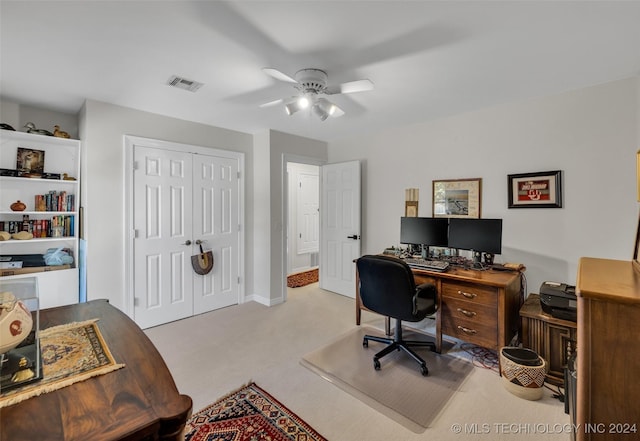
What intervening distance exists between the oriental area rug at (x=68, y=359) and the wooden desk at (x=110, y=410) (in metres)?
0.03

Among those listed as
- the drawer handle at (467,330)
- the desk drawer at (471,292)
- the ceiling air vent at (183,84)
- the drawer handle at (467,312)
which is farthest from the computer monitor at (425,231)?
the ceiling air vent at (183,84)

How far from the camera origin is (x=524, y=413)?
190 cm

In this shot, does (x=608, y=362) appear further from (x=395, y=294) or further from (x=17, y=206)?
(x=17, y=206)

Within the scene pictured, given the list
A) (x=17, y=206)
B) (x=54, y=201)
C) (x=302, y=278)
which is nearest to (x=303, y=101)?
(x=54, y=201)

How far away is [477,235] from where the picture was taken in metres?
2.81

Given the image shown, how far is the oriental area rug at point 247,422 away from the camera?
1.72m

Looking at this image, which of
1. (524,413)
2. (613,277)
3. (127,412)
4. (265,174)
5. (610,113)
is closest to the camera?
(127,412)

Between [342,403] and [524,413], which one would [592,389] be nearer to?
[524,413]

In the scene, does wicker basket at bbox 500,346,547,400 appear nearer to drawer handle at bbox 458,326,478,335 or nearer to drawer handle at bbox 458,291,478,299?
drawer handle at bbox 458,326,478,335

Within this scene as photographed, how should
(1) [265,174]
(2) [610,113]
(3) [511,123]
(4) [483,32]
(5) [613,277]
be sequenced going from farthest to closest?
(1) [265,174] < (3) [511,123] < (2) [610,113] < (4) [483,32] < (5) [613,277]

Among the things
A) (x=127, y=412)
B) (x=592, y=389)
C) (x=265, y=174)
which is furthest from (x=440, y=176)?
(x=127, y=412)

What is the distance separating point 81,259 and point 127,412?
2.85 m

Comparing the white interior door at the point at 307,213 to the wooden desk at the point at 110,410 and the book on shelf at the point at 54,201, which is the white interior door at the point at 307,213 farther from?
the wooden desk at the point at 110,410

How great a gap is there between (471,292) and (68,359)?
2.65 m
